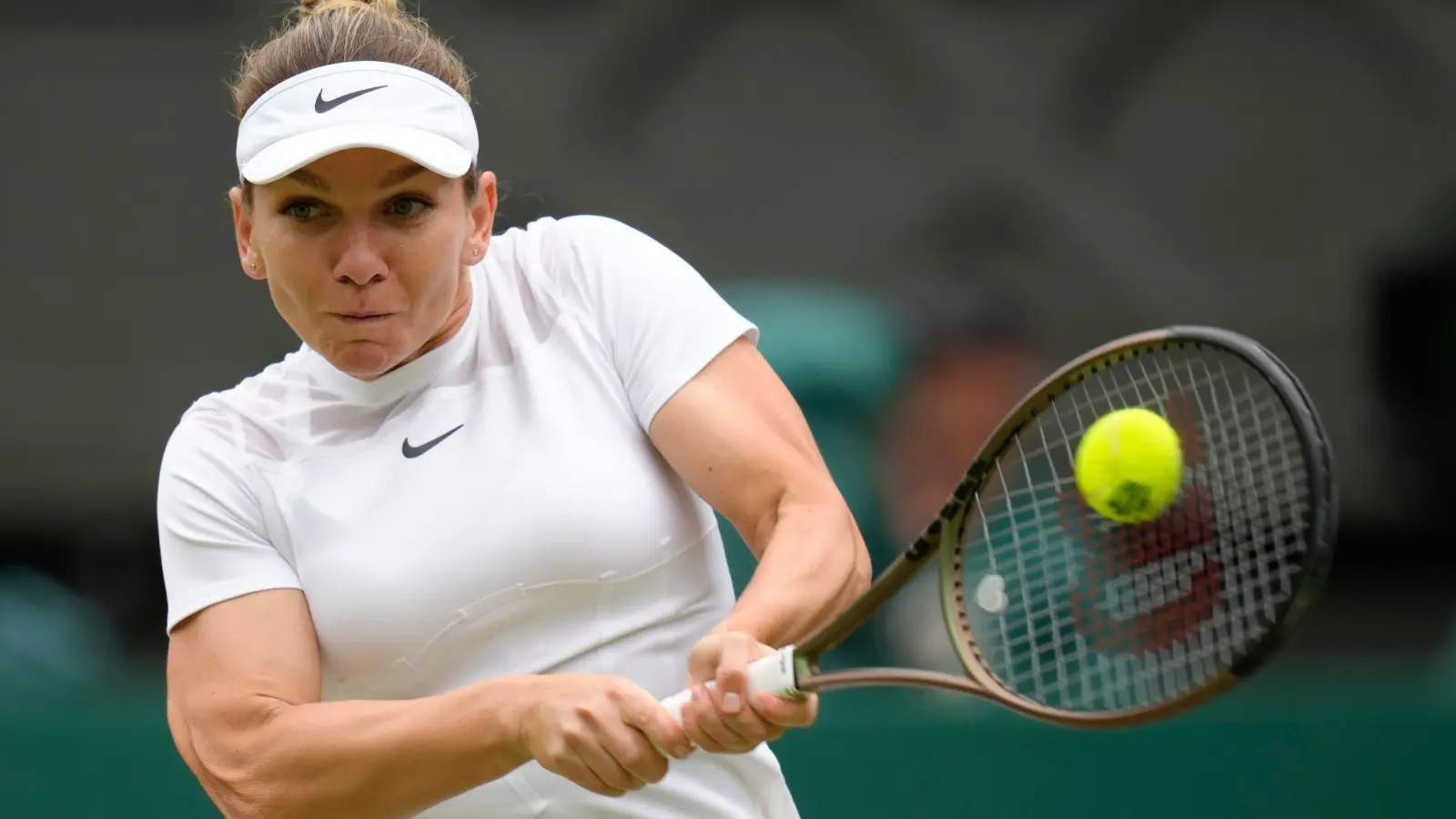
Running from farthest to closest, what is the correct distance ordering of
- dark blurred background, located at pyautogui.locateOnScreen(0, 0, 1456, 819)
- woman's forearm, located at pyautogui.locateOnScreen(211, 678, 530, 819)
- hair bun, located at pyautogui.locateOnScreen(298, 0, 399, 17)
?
dark blurred background, located at pyautogui.locateOnScreen(0, 0, 1456, 819), hair bun, located at pyautogui.locateOnScreen(298, 0, 399, 17), woman's forearm, located at pyautogui.locateOnScreen(211, 678, 530, 819)

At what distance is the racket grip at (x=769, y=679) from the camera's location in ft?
6.14

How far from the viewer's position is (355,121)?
1.98 metres

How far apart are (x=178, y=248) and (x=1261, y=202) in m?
3.23

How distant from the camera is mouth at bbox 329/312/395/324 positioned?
→ 2.01m

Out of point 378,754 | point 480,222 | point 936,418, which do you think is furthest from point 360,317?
point 936,418

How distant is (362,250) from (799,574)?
52 cm

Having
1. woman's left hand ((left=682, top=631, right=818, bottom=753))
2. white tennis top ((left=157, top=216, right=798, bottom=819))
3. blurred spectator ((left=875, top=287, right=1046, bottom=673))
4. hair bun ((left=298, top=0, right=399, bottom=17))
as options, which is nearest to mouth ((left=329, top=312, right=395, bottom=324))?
white tennis top ((left=157, top=216, right=798, bottom=819))

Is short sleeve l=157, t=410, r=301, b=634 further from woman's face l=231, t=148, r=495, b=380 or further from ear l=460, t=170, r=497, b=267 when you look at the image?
ear l=460, t=170, r=497, b=267

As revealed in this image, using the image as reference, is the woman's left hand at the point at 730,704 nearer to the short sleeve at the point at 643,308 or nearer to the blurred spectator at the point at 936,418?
the short sleeve at the point at 643,308

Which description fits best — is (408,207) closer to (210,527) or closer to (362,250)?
(362,250)

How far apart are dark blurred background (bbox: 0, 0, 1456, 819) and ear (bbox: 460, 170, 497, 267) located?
3097mm

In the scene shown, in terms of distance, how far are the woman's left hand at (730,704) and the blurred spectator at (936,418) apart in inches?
81.3

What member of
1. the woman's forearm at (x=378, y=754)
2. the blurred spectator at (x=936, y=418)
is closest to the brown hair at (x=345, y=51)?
the woman's forearm at (x=378, y=754)

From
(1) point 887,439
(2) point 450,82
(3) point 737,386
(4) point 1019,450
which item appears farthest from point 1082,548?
(1) point 887,439
